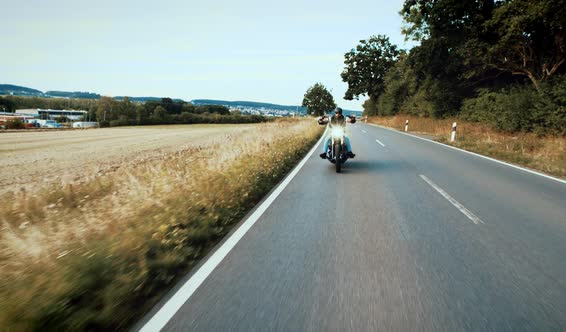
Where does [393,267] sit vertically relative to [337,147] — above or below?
below

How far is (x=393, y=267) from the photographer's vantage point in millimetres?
3684

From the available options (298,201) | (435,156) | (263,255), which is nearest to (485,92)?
(435,156)

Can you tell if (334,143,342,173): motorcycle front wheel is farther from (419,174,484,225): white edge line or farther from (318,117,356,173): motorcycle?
(419,174,484,225): white edge line

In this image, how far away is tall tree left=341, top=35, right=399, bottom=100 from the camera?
69.4 m

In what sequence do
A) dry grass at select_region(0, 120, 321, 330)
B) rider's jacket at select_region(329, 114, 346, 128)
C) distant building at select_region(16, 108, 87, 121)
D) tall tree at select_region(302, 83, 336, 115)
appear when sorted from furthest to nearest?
distant building at select_region(16, 108, 87, 121)
tall tree at select_region(302, 83, 336, 115)
rider's jacket at select_region(329, 114, 346, 128)
dry grass at select_region(0, 120, 321, 330)

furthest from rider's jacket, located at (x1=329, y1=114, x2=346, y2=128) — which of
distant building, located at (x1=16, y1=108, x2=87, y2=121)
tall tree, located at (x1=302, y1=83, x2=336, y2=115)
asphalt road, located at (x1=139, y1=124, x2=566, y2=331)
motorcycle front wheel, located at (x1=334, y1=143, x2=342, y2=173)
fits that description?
distant building, located at (x1=16, y1=108, x2=87, y2=121)

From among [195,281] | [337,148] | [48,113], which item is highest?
[337,148]

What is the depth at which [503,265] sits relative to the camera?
376 centimetres

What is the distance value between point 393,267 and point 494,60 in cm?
2240

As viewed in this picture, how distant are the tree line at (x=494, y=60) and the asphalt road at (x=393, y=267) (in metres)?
11.3

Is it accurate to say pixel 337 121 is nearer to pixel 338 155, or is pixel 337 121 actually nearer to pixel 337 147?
pixel 337 147

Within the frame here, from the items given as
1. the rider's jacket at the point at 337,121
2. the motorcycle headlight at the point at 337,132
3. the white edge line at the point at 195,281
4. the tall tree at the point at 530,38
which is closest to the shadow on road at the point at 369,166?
the motorcycle headlight at the point at 337,132

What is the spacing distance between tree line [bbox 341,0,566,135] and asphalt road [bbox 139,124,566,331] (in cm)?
1130

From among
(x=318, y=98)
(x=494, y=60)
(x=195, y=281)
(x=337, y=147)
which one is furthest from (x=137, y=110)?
(x=195, y=281)
